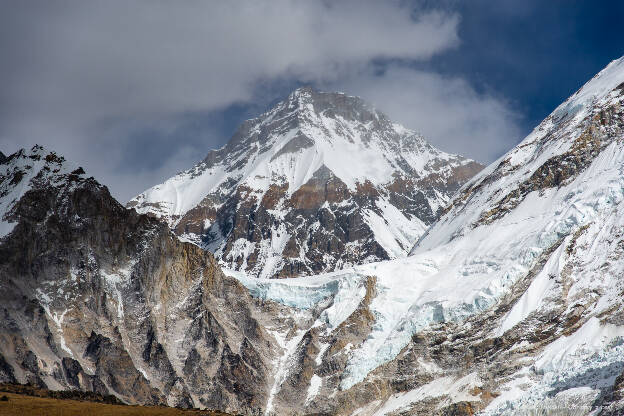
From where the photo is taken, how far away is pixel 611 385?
14300 centimetres

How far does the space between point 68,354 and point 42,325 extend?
344 inches

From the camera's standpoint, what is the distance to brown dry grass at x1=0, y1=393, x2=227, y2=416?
105 meters

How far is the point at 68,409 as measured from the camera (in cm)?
10925

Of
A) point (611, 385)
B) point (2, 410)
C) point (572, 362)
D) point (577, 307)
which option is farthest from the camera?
point (577, 307)

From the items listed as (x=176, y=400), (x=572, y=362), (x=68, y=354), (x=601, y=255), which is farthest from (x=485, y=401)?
(x=68, y=354)

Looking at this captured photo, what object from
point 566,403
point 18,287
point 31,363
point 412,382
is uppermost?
point 18,287

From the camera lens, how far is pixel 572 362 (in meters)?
170

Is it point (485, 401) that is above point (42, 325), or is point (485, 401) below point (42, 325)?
below

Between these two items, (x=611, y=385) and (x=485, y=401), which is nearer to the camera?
(x=611, y=385)

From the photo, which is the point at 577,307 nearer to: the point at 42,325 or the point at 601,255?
the point at 601,255

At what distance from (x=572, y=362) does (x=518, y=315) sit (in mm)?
28862

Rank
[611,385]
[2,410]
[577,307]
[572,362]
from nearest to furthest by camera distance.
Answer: [2,410]
[611,385]
[572,362]
[577,307]

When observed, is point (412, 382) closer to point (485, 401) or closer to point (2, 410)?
point (485, 401)

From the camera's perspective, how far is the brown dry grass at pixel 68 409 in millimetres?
105244
